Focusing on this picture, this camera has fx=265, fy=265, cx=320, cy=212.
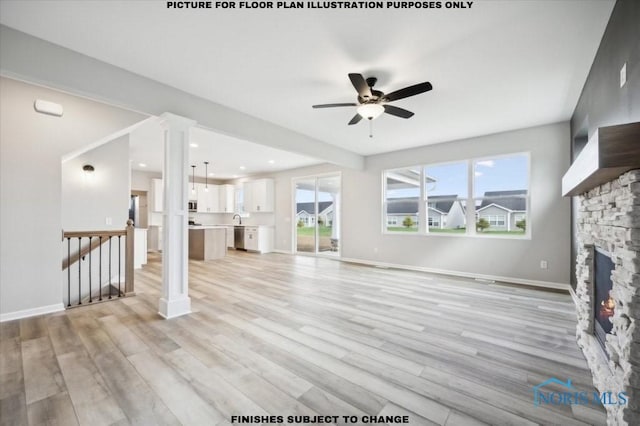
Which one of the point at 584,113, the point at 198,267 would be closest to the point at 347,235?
the point at 198,267

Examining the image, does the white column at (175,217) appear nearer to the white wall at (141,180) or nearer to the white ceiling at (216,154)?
the white ceiling at (216,154)

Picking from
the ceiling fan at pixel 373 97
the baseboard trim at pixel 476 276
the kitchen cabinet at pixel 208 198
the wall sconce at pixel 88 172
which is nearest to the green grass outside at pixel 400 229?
the baseboard trim at pixel 476 276

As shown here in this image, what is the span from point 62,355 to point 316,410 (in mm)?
2232

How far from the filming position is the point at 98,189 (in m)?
4.43

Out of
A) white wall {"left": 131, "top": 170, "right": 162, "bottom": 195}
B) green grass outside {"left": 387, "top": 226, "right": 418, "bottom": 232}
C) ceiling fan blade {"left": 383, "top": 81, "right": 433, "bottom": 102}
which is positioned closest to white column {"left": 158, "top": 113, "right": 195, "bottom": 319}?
ceiling fan blade {"left": 383, "top": 81, "right": 433, "bottom": 102}

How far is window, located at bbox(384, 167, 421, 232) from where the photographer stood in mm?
5895

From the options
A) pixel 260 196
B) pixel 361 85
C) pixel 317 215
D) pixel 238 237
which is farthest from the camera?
pixel 238 237

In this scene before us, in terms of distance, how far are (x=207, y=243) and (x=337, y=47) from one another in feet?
19.8

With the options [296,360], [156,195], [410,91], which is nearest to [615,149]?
[410,91]

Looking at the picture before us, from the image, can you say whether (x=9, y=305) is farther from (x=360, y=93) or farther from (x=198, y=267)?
(x=360, y=93)

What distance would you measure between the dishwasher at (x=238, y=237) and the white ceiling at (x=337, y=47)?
6250 millimetres

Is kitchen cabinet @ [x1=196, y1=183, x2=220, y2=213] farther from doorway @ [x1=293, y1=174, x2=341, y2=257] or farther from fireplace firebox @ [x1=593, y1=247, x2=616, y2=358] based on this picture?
fireplace firebox @ [x1=593, y1=247, x2=616, y2=358]

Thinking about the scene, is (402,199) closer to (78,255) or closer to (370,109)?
(370,109)

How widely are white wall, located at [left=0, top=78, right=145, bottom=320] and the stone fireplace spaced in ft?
16.8
